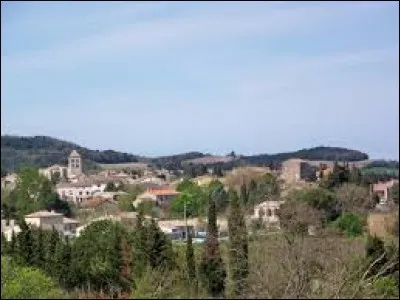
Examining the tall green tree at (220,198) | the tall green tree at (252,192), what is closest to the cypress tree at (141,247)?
the tall green tree at (220,198)

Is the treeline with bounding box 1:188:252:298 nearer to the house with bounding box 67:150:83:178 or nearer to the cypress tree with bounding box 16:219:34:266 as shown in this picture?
the cypress tree with bounding box 16:219:34:266

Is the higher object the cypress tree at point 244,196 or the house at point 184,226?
the cypress tree at point 244,196

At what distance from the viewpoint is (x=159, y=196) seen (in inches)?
1463

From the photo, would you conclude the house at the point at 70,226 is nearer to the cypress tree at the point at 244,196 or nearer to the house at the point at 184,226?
the house at the point at 184,226

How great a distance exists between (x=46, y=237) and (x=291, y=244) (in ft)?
30.3

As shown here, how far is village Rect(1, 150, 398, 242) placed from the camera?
25.3 m

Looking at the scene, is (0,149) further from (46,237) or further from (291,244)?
(46,237)

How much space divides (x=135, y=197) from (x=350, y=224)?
1399cm

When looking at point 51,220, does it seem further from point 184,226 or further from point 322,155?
point 322,155

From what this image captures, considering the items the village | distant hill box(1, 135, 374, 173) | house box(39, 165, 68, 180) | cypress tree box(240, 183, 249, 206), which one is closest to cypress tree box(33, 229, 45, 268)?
the village

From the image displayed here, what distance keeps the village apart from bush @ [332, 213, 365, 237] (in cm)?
67

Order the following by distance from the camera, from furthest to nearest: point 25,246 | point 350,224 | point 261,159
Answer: point 261,159 < point 350,224 < point 25,246

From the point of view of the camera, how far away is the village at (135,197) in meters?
25.3

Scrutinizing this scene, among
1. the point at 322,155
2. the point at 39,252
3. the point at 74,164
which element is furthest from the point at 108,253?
the point at 322,155
